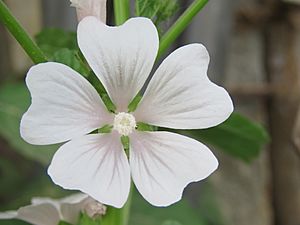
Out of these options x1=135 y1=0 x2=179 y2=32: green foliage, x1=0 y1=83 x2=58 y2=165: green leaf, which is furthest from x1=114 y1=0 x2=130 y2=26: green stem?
x1=0 y1=83 x2=58 y2=165: green leaf

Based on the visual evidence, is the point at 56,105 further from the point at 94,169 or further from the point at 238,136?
the point at 238,136

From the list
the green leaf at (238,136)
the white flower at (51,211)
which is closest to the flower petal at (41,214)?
the white flower at (51,211)

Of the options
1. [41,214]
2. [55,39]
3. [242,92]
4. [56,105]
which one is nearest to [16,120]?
[55,39]

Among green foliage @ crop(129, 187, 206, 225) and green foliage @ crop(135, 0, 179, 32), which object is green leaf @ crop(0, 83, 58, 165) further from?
green foliage @ crop(135, 0, 179, 32)

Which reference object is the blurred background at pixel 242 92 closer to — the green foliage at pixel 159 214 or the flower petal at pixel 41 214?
the green foliage at pixel 159 214

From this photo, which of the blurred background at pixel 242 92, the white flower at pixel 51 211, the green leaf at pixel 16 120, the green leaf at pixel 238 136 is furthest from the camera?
the blurred background at pixel 242 92

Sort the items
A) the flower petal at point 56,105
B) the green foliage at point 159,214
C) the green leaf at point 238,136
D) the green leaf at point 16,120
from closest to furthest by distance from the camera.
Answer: the flower petal at point 56,105, the green leaf at point 238,136, the green leaf at point 16,120, the green foliage at point 159,214
